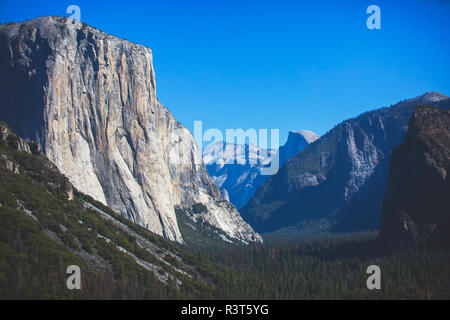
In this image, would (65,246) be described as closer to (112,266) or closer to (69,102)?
(112,266)

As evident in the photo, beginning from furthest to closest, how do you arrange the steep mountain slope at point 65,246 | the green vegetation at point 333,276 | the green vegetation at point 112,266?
the green vegetation at point 333,276, the green vegetation at point 112,266, the steep mountain slope at point 65,246

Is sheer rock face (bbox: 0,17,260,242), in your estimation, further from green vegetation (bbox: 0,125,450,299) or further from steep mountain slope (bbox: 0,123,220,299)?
green vegetation (bbox: 0,125,450,299)

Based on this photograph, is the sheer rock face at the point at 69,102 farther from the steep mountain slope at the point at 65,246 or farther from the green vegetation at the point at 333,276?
the green vegetation at the point at 333,276


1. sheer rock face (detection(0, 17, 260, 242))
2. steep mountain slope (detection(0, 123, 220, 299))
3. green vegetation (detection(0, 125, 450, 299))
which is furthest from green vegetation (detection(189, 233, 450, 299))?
sheer rock face (detection(0, 17, 260, 242))

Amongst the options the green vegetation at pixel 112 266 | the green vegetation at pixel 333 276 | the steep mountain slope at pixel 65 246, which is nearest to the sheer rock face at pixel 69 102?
the steep mountain slope at pixel 65 246

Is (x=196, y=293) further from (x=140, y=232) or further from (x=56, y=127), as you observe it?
(x=56, y=127)

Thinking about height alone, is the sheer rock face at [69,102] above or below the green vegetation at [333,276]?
above

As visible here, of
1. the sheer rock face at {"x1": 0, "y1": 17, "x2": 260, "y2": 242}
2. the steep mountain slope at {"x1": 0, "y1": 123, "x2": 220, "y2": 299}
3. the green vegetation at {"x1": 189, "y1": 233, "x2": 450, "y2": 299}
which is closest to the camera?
the steep mountain slope at {"x1": 0, "y1": 123, "x2": 220, "y2": 299}

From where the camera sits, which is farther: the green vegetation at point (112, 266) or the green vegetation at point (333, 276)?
the green vegetation at point (333, 276)
